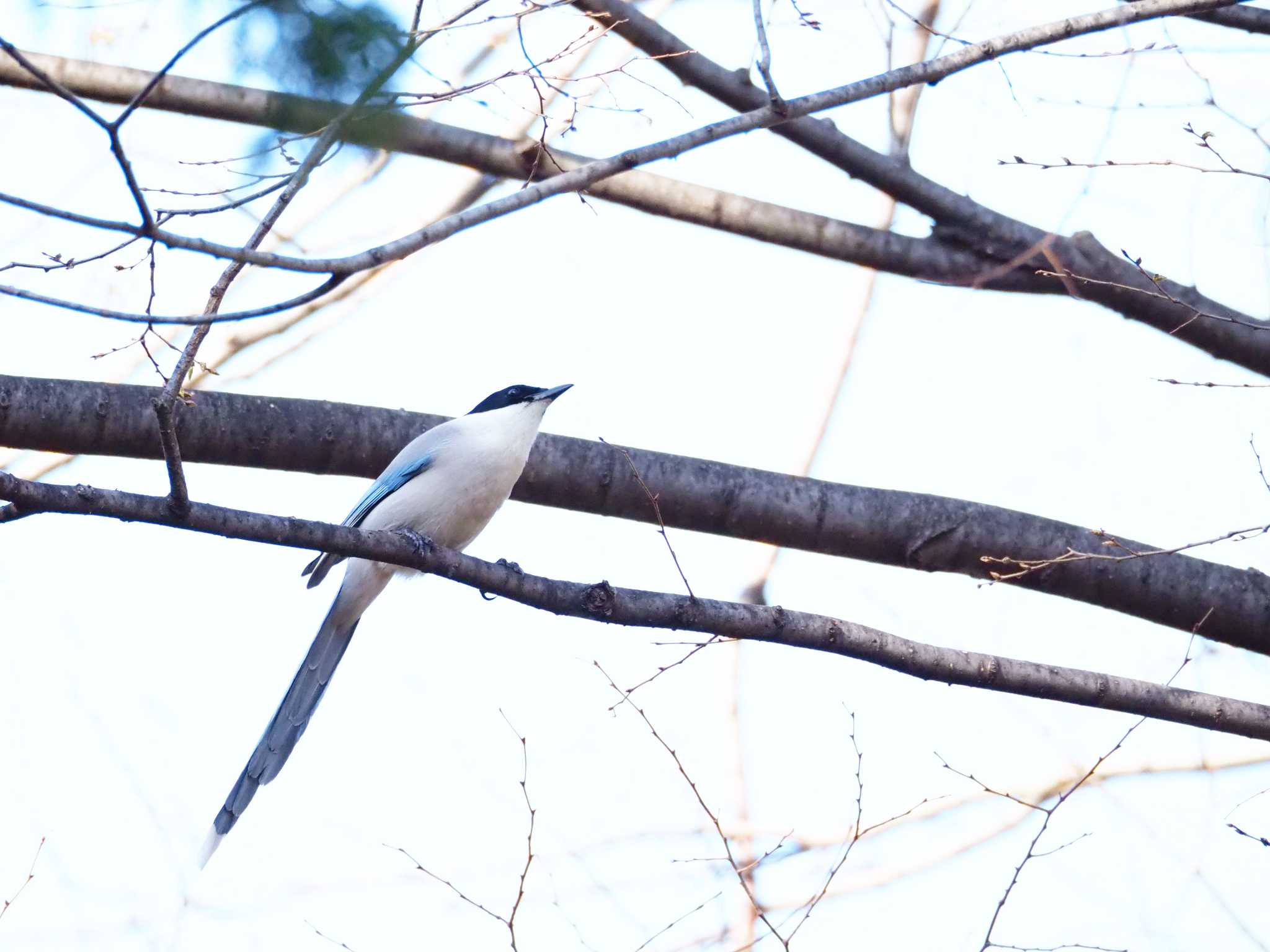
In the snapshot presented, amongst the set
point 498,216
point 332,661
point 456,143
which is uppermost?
point 456,143

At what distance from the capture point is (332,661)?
17.7ft

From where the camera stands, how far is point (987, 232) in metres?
5.38

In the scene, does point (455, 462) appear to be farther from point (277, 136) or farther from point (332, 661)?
point (277, 136)

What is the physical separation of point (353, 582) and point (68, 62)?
2265mm

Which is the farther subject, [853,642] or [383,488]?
[383,488]

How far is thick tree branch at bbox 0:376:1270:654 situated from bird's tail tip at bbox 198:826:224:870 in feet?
4.48

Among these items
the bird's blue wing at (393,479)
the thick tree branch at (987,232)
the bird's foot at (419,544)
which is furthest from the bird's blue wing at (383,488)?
the thick tree branch at (987,232)

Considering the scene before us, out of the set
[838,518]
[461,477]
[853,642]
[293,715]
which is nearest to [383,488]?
[461,477]

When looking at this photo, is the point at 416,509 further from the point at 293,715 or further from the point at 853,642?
the point at 853,642

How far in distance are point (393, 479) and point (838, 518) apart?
1709 mm

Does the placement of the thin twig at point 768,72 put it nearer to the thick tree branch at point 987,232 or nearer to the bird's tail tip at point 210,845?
the thick tree branch at point 987,232

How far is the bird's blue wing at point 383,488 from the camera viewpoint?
503cm

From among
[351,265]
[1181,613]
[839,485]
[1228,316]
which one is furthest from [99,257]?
[1228,316]

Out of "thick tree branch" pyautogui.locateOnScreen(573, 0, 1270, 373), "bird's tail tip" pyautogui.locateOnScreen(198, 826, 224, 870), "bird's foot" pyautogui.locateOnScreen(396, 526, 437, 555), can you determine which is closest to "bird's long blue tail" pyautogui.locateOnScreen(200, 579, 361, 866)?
"bird's tail tip" pyautogui.locateOnScreen(198, 826, 224, 870)
